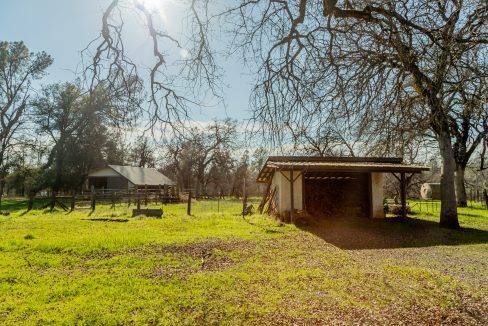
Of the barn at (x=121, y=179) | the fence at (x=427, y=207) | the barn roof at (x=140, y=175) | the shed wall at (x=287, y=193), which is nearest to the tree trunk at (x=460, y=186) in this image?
the fence at (x=427, y=207)

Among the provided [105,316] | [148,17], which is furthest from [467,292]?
[148,17]

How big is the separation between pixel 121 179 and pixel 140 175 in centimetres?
274

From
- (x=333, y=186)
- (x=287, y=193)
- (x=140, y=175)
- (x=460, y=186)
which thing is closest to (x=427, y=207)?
(x=460, y=186)

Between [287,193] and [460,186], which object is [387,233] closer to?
[287,193]

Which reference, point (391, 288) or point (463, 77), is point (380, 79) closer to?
point (463, 77)

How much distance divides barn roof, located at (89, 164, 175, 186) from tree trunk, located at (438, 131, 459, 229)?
3371 cm

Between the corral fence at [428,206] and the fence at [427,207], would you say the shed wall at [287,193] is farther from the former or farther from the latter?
the corral fence at [428,206]

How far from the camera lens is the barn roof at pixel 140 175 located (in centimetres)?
4463

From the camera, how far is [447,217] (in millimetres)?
17344

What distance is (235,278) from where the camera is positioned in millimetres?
7957

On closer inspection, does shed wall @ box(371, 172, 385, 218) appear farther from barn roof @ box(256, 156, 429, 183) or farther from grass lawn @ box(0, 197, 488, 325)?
grass lawn @ box(0, 197, 488, 325)

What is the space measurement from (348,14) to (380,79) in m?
1.38

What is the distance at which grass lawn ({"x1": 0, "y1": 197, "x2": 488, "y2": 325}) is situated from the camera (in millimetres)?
6035

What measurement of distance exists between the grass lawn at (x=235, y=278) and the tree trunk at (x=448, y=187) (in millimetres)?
2900
